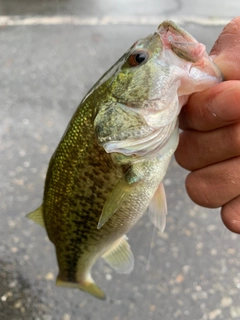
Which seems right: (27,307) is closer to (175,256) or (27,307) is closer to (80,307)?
(80,307)

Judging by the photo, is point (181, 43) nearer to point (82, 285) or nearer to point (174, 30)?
point (174, 30)

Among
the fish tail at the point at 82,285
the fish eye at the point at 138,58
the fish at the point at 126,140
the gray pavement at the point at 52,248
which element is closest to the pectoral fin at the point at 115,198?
the fish at the point at 126,140

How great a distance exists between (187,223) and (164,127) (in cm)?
101

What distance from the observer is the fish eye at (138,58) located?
792 mm

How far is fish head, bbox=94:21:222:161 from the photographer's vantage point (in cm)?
74

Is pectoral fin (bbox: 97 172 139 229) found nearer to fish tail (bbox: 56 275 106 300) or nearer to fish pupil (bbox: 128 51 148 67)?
fish pupil (bbox: 128 51 148 67)

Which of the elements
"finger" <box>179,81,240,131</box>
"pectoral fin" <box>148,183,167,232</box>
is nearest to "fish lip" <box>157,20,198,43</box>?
"finger" <box>179,81,240,131</box>

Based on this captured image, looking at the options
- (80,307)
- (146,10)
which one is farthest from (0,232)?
(146,10)

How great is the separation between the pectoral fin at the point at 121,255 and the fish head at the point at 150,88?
1.31 feet

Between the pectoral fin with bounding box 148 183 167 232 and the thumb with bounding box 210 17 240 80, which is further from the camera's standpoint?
the pectoral fin with bounding box 148 183 167 232

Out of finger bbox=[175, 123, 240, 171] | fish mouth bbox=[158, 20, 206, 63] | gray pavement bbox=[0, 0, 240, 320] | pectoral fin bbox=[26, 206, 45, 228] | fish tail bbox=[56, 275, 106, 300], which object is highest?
fish mouth bbox=[158, 20, 206, 63]

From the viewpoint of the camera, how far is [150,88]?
785mm

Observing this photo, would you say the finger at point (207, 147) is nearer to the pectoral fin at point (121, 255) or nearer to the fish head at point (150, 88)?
the fish head at point (150, 88)

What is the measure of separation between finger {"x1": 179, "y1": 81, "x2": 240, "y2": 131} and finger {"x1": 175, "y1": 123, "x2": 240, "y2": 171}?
21 millimetres
